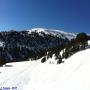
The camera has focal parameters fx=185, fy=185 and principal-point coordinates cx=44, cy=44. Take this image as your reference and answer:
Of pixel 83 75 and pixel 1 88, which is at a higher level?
pixel 83 75

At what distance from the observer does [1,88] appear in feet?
96.9

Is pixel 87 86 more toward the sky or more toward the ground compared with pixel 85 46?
more toward the ground

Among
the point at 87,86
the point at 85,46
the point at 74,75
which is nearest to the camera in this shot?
the point at 87,86

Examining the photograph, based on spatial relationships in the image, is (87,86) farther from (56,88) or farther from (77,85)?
(56,88)

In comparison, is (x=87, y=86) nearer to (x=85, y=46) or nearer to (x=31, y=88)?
(x=31, y=88)

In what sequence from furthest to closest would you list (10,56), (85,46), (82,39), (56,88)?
1. (10,56)
2. (82,39)
3. (85,46)
4. (56,88)

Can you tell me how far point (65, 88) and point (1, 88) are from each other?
12.0 metres

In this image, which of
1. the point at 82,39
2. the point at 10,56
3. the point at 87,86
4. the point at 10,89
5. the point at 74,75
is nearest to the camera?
the point at 87,86

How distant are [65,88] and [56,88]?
1495 mm

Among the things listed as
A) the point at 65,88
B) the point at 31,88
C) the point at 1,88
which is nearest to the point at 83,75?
the point at 65,88

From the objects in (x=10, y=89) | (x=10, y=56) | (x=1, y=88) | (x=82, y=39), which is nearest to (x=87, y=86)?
(x=10, y=89)

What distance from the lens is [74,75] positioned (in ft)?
85.1

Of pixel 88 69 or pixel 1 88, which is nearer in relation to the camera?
pixel 88 69

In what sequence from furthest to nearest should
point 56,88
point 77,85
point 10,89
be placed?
point 10,89, point 56,88, point 77,85
